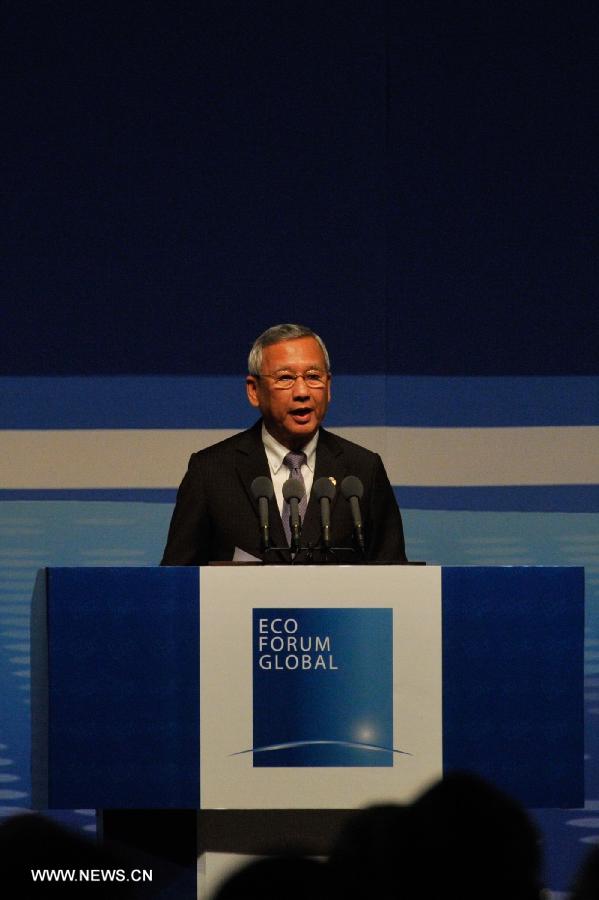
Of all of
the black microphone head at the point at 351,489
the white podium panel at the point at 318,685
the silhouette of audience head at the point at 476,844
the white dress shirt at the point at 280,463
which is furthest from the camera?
the white dress shirt at the point at 280,463

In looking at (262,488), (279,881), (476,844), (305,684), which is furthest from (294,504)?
(279,881)

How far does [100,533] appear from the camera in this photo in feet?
17.8

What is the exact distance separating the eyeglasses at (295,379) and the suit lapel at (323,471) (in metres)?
0.13

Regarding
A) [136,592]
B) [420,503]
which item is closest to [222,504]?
[136,592]

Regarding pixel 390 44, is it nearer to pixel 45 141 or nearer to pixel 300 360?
pixel 45 141

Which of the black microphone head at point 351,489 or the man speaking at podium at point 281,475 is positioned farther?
the man speaking at podium at point 281,475

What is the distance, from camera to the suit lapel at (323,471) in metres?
3.67

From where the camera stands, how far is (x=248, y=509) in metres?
3.75

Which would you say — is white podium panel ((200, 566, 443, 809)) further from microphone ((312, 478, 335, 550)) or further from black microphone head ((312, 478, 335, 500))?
black microphone head ((312, 478, 335, 500))

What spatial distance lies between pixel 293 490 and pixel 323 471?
1.45ft

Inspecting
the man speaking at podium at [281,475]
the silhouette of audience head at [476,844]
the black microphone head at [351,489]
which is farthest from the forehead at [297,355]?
the silhouette of audience head at [476,844]

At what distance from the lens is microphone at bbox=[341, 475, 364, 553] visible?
10.9ft

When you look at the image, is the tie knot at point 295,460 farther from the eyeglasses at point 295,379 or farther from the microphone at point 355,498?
the microphone at point 355,498

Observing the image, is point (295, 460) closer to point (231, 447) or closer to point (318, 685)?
point (231, 447)
